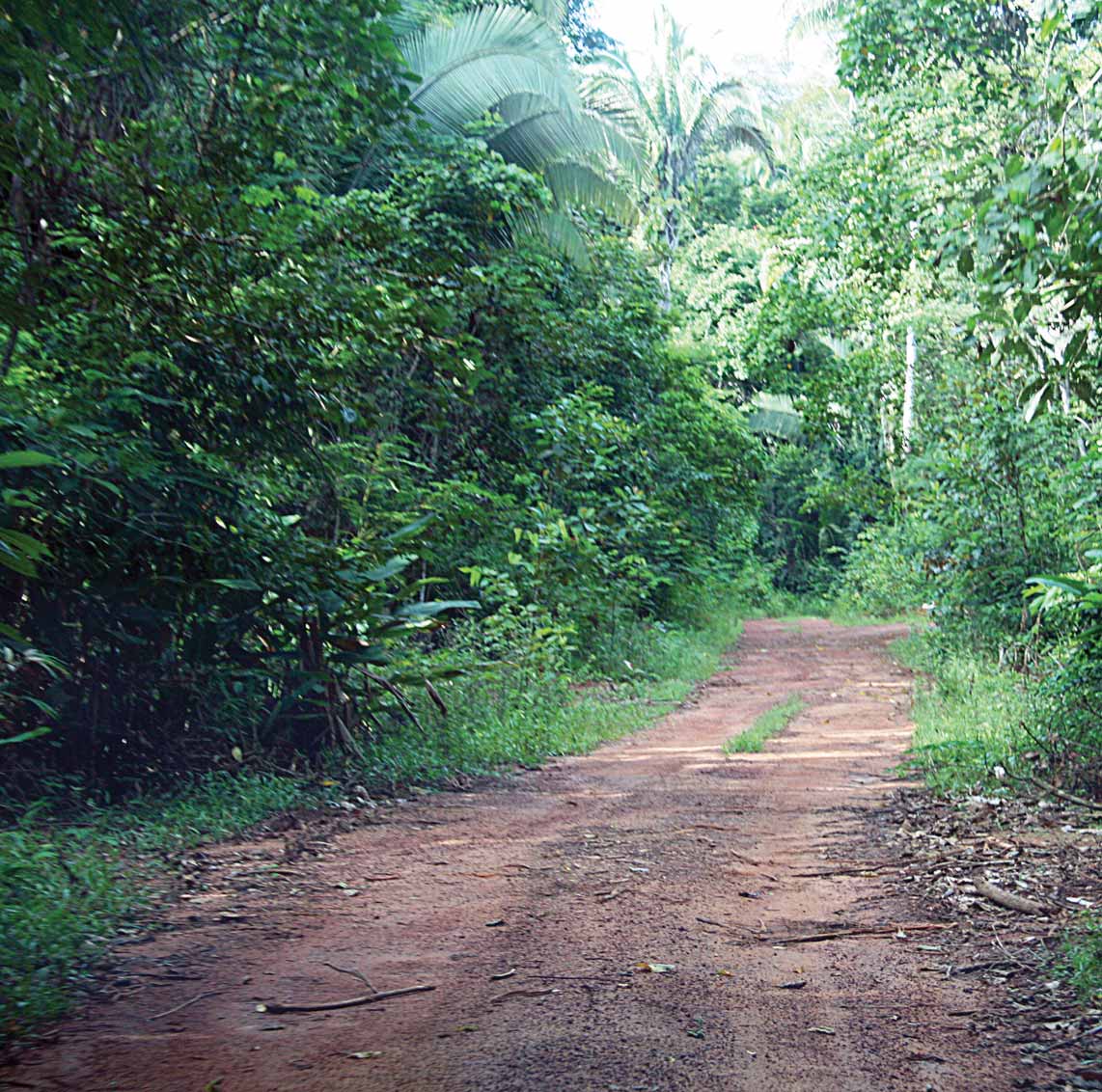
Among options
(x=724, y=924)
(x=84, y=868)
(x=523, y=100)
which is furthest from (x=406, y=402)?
(x=724, y=924)

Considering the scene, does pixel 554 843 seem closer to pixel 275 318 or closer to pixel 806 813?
pixel 806 813

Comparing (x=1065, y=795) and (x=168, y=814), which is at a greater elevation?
(x=168, y=814)

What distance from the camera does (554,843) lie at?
20.8 ft

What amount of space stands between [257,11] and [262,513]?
3.06 metres

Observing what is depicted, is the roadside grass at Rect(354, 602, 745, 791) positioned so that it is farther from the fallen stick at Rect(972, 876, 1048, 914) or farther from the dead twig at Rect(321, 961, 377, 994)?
the fallen stick at Rect(972, 876, 1048, 914)

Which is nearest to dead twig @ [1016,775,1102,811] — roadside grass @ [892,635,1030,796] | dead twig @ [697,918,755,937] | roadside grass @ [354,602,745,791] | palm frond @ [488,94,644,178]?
roadside grass @ [892,635,1030,796]

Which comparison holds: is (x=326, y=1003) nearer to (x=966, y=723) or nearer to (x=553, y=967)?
(x=553, y=967)

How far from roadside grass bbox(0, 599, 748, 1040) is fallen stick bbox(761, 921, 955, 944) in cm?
261

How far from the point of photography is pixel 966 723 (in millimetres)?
Result: 9602

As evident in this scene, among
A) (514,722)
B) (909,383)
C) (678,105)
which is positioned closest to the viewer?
(514,722)

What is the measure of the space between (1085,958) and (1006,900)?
3.16 ft

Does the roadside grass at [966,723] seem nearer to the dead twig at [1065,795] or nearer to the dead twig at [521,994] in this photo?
the dead twig at [1065,795]

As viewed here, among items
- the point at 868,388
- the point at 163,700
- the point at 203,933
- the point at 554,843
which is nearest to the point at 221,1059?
the point at 203,933

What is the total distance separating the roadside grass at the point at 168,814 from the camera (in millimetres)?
4168
